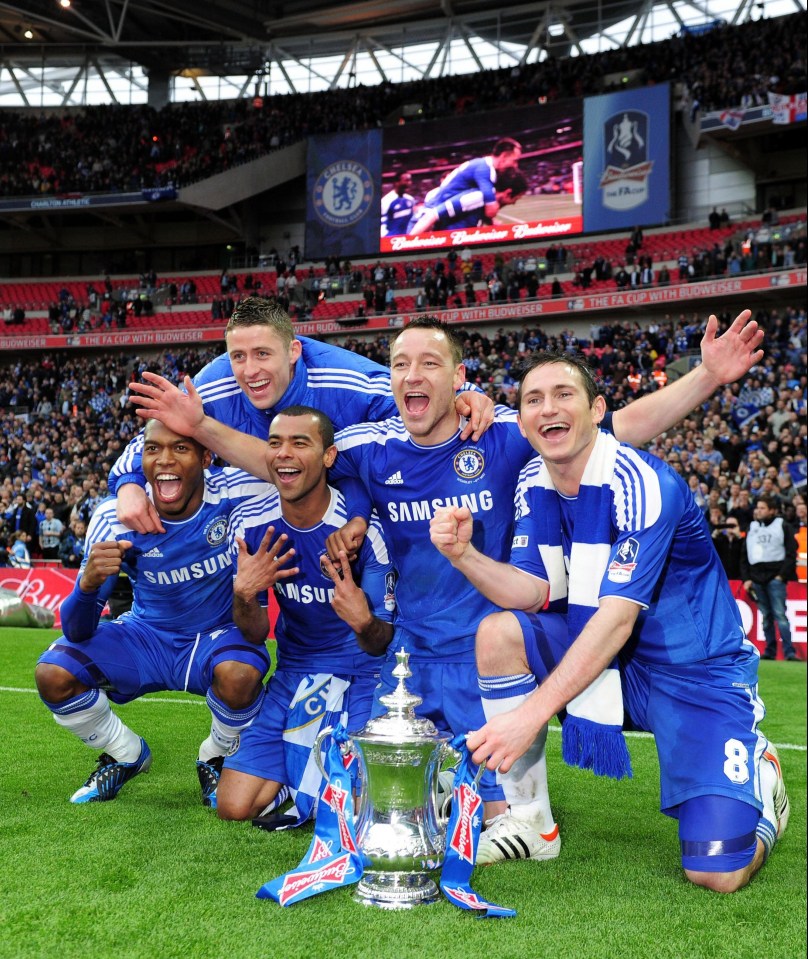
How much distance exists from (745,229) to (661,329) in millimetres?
5180

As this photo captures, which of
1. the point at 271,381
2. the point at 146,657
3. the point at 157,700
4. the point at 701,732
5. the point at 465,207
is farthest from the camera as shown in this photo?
the point at 465,207

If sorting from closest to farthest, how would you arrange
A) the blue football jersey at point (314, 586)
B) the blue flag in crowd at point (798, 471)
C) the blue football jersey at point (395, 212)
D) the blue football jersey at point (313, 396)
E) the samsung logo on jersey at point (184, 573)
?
1. the blue football jersey at point (314, 586)
2. the samsung logo on jersey at point (184, 573)
3. the blue football jersey at point (313, 396)
4. the blue flag in crowd at point (798, 471)
5. the blue football jersey at point (395, 212)

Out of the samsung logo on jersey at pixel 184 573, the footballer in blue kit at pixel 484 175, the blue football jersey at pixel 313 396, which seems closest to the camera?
the samsung logo on jersey at pixel 184 573

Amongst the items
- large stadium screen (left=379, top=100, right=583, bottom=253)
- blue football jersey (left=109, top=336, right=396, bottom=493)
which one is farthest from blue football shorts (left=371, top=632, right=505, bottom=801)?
large stadium screen (left=379, top=100, right=583, bottom=253)

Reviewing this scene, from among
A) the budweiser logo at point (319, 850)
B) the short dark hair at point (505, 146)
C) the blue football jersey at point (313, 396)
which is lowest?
the budweiser logo at point (319, 850)

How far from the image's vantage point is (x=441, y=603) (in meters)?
4.09

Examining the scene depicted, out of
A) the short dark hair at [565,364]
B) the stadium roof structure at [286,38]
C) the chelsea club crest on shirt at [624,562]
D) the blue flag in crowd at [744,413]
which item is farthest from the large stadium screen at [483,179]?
the chelsea club crest on shirt at [624,562]

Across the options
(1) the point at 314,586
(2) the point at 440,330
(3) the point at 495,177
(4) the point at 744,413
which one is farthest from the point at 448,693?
(3) the point at 495,177

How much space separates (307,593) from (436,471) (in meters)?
0.80

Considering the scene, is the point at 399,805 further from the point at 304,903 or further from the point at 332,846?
the point at 304,903

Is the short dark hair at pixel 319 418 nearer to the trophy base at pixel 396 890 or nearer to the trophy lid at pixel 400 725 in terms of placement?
the trophy lid at pixel 400 725

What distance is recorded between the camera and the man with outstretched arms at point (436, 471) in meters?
3.96

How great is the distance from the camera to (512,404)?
648 inches

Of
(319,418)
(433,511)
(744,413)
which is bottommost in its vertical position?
(433,511)
